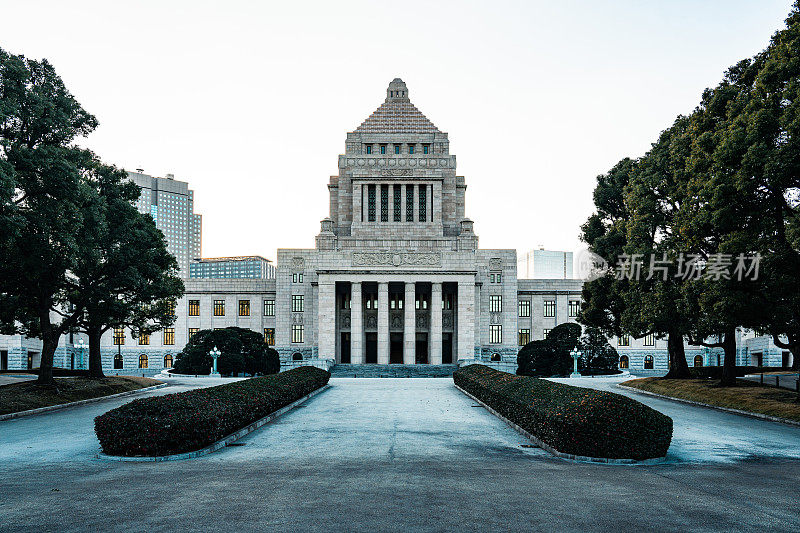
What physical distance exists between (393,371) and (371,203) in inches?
881

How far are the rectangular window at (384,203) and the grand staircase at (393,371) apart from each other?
18936 mm

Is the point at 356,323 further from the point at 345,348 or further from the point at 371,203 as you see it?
the point at 371,203

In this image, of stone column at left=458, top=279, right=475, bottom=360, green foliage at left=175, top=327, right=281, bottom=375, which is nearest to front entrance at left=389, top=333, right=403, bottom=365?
stone column at left=458, top=279, right=475, bottom=360

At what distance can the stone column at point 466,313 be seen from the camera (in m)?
63.8

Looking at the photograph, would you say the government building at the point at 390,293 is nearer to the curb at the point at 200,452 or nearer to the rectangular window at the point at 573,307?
the rectangular window at the point at 573,307

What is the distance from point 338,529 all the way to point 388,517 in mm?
873

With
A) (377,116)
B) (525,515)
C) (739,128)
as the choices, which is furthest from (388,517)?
(377,116)

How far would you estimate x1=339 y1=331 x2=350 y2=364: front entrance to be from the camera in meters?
69.1

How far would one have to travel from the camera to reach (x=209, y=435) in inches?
596

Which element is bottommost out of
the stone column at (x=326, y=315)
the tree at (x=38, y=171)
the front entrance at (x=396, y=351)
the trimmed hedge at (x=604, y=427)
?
the front entrance at (x=396, y=351)

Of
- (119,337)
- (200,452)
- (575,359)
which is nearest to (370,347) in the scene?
(575,359)

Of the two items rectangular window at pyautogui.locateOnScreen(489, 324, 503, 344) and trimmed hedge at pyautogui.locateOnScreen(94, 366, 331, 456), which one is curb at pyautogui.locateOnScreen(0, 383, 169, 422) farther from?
rectangular window at pyautogui.locateOnScreen(489, 324, 503, 344)

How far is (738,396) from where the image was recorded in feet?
88.3

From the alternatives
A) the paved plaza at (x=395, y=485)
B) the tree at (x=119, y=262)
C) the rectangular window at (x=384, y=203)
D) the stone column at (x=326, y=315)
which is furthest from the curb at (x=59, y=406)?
the rectangular window at (x=384, y=203)
